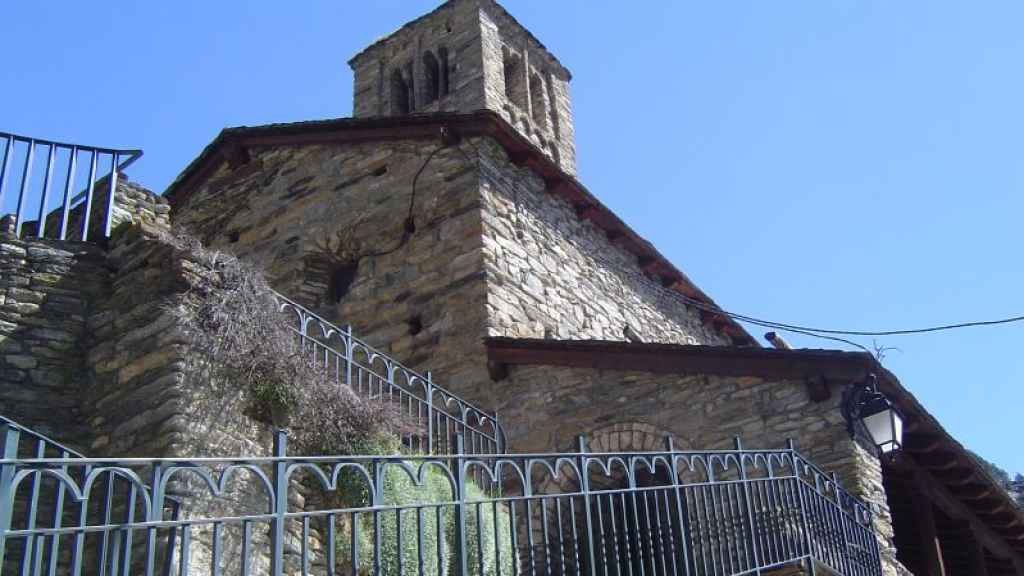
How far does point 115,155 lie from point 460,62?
1364cm

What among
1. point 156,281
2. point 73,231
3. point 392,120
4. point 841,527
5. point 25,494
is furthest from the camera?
point 392,120

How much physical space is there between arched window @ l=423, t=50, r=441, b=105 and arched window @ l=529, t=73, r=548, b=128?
78.9 inches

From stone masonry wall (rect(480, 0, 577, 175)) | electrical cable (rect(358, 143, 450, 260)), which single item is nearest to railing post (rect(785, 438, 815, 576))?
electrical cable (rect(358, 143, 450, 260))

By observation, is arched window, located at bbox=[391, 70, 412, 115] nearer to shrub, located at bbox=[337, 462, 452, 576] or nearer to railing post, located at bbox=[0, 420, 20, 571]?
shrub, located at bbox=[337, 462, 452, 576]

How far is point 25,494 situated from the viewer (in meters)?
6.46

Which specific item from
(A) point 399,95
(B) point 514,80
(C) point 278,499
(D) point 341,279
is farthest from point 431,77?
(C) point 278,499

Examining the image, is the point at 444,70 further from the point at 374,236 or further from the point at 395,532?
the point at 395,532

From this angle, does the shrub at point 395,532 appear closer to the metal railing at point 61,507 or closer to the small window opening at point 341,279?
the metal railing at point 61,507

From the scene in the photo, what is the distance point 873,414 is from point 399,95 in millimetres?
15954

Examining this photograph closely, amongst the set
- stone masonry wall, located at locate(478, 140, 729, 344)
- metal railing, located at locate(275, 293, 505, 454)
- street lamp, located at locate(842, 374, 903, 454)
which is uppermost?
stone masonry wall, located at locate(478, 140, 729, 344)

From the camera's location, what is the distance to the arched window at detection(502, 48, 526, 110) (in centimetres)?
2258

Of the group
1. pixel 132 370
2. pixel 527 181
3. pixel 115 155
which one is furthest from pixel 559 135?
pixel 132 370

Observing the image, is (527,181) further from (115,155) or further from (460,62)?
(460,62)

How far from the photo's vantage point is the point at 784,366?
29.8 ft
